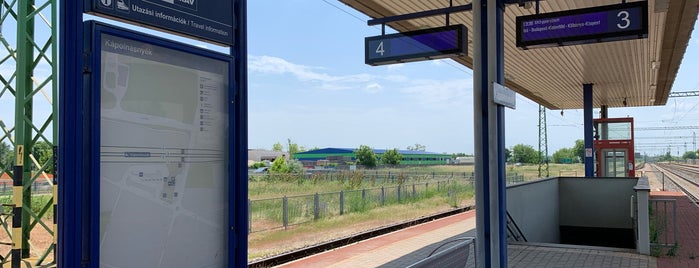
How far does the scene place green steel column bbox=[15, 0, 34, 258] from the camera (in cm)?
697

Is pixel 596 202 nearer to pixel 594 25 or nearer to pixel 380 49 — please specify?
pixel 594 25

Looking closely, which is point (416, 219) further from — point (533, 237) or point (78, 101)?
point (78, 101)

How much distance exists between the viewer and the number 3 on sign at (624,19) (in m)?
5.95

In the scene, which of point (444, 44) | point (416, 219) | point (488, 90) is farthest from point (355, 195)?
point (488, 90)

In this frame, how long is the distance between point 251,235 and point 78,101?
10.2m

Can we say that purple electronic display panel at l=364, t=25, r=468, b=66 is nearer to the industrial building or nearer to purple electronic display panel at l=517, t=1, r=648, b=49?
purple electronic display panel at l=517, t=1, r=648, b=49

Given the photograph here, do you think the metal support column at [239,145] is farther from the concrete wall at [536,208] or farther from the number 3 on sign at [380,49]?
the concrete wall at [536,208]

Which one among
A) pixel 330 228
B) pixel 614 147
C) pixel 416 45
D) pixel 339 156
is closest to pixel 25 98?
pixel 416 45

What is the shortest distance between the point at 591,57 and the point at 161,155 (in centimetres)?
1233

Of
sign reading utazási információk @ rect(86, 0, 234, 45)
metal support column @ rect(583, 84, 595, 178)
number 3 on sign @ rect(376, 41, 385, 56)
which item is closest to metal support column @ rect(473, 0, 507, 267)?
number 3 on sign @ rect(376, 41, 385, 56)

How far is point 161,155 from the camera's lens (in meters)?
2.85

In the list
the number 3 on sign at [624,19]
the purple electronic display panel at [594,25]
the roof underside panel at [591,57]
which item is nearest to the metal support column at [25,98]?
the roof underside panel at [591,57]

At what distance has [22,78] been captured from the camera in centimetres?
709

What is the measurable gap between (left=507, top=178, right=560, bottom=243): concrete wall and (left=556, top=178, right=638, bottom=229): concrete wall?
343 millimetres
